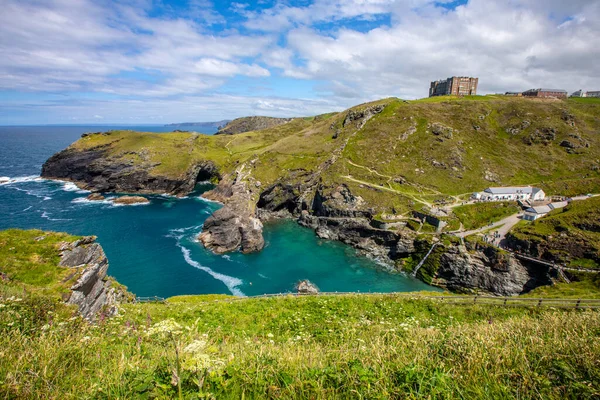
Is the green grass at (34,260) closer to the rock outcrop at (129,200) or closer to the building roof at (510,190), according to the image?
the rock outcrop at (129,200)

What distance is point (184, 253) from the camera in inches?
2480

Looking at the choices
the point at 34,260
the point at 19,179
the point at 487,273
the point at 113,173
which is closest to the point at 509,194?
the point at 487,273

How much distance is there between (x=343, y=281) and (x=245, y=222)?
94.8 feet

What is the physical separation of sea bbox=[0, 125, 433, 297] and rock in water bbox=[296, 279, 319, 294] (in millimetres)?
1597

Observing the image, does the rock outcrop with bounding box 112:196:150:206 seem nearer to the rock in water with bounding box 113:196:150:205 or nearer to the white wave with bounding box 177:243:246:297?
the rock in water with bounding box 113:196:150:205

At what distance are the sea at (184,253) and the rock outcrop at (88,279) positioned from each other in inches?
1069

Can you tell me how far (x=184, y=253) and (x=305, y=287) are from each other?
97.8 feet

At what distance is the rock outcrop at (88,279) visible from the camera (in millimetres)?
19386

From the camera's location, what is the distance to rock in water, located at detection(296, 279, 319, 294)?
48653 millimetres

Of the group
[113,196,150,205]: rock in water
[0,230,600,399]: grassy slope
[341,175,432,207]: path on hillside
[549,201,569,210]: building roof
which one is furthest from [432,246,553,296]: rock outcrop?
[113,196,150,205]: rock in water

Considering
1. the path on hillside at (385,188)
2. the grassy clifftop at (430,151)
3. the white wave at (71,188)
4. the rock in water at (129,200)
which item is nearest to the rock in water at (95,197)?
the rock in water at (129,200)

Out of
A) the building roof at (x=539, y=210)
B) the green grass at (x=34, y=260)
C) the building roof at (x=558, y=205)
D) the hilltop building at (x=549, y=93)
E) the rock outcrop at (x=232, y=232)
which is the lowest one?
the rock outcrop at (x=232, y=232)

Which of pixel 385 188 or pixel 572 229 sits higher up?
pixel 385 188

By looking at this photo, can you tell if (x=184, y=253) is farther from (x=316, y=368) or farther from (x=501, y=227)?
(x=501, y=227)
